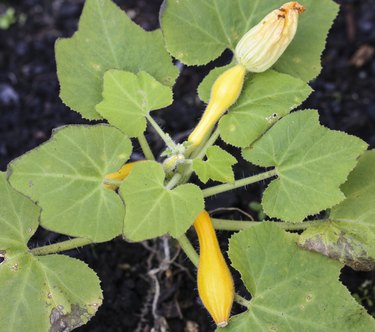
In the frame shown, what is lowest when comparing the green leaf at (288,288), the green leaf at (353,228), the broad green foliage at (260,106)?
the green leaf at (288,288)

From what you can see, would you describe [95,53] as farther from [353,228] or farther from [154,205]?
[353,228]

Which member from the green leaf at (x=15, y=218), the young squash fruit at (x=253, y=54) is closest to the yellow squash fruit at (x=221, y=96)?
the young squash fruit at (x=253, y=54)

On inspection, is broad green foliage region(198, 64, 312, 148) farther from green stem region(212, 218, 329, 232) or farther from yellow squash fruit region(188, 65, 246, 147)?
green stem region(212, 218, 329, 232)

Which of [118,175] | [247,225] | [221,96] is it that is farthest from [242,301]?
[221,96]

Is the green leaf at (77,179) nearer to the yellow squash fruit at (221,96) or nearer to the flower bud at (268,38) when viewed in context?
the yellow squash fruit at (221,96)

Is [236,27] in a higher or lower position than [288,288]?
higher

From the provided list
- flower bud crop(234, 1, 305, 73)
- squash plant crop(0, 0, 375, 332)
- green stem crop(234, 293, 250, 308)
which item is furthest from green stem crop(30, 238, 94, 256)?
flower bud crop(234, 1, 305, 73)
